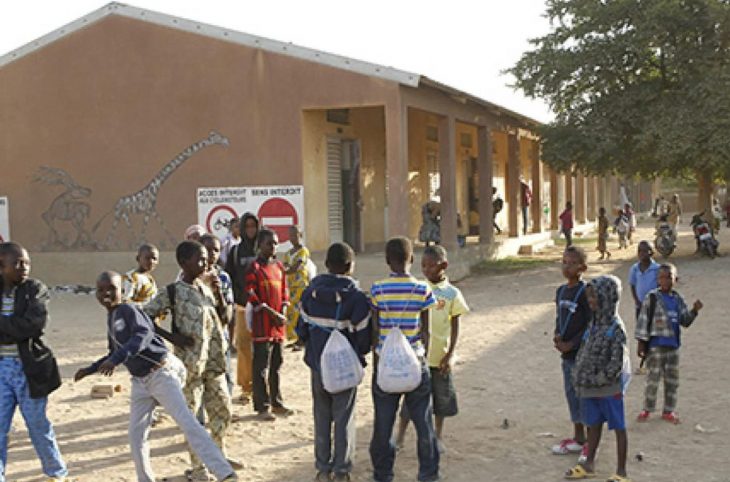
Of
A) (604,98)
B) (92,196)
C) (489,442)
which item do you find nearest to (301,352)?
(489,442)

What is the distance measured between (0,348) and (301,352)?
518 cm

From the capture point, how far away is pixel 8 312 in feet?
16.5

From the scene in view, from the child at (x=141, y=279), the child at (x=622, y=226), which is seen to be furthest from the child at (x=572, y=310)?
the child at (x=622, y=226)

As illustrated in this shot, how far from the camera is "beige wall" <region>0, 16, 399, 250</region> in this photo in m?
15.0

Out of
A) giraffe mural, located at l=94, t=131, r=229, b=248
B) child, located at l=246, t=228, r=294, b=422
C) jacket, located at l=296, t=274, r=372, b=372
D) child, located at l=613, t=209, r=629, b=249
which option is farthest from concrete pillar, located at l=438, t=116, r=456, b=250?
jacket, located at l=296, t=274, r=372, b=372

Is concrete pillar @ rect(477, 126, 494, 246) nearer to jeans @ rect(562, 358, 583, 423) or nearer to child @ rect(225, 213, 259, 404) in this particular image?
child @ rect(225, 213, 259, 404)

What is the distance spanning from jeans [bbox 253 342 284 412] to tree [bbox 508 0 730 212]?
478 inches

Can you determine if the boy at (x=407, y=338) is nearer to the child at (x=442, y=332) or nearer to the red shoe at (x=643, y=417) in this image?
the child at (x=442, y=332)

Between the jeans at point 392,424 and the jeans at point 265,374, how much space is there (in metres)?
1.86

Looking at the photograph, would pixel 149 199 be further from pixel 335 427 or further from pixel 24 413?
pixel 335 427

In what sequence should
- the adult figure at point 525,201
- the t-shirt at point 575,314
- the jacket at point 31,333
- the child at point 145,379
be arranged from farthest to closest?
the adult figure at point 525,201 < the t-shirt at point 575,314 < the jacket at point 31,333 < the child at point 145,379

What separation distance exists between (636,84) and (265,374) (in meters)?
14.0

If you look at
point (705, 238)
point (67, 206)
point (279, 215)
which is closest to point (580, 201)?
point (705, 238)

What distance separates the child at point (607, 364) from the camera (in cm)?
507
